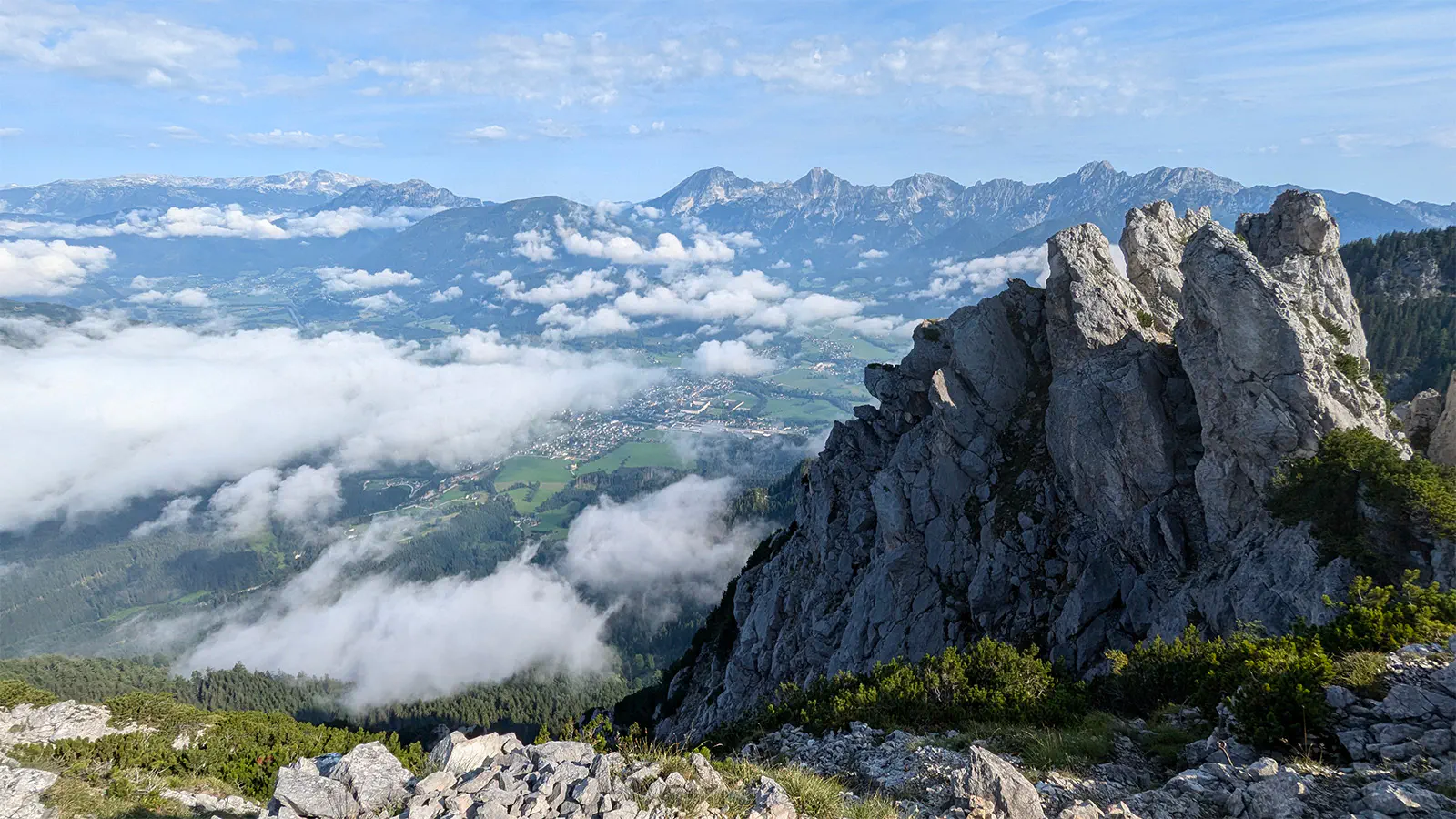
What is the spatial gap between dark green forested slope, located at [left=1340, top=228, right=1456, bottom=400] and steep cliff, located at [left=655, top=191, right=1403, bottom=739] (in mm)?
93590

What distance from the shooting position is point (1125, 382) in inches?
1515

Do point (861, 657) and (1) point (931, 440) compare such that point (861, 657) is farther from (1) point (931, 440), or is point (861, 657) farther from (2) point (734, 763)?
(2) point (734, 763)

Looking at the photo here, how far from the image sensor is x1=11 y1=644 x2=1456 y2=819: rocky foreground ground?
1164 centimetres

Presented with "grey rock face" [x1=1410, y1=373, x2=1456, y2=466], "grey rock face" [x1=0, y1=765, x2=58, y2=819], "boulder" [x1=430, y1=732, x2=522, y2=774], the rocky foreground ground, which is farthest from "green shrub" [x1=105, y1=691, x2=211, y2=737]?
"grey rock face" [x1=1410, y1=373, x2=1456, y2=466]

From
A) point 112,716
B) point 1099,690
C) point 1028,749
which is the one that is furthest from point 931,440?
point 112,716

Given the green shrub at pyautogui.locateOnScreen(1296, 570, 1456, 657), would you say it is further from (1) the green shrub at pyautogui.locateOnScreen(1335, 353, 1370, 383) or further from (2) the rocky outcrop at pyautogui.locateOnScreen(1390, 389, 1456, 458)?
(2) the rocky outcrop at pyautogui.locateOnScreen(1390, 389, 1456, 458)

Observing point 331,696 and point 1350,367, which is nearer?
point 1350,367

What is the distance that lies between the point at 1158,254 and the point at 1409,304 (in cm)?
11772

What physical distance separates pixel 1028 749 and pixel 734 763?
7286 millimetres

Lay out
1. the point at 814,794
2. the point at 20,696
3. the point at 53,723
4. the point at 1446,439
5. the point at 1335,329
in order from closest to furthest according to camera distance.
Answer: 1. the point at 814,794
2. the point at 53,723
3. the point at 1446,439
4. the point at 20,696
5. the point at 1335,329

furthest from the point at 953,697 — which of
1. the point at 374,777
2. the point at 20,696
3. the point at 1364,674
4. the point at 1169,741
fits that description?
the point at 20,696

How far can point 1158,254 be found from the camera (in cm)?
4791

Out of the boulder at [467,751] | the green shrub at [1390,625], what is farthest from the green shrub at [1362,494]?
the boulder at [467,751]

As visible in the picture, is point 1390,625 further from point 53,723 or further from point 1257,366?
point 53,723
